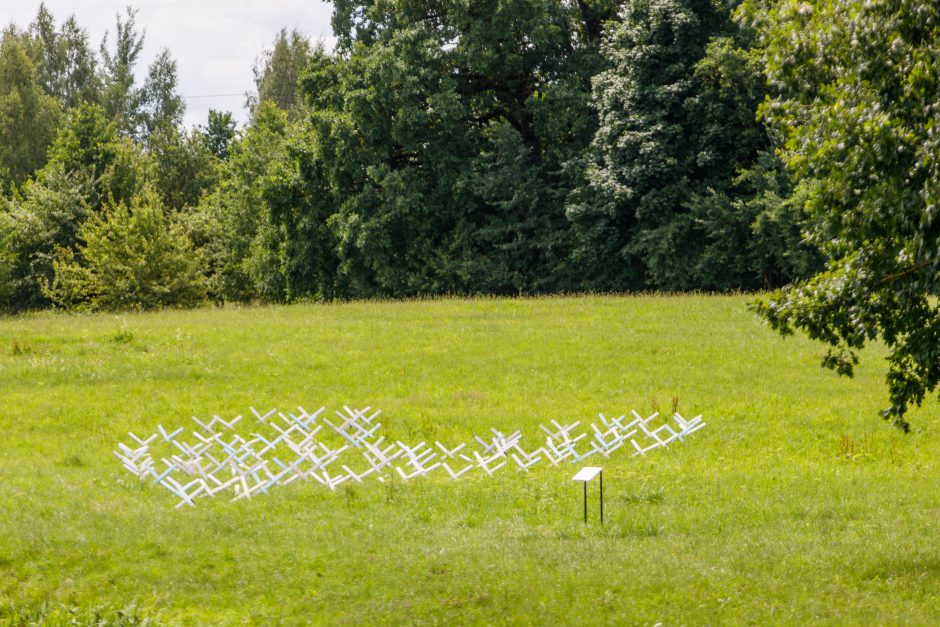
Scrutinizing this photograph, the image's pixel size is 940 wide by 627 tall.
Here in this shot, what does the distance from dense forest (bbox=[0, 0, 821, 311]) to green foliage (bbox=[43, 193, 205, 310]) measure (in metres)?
0.10

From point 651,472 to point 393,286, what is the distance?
1281 inches

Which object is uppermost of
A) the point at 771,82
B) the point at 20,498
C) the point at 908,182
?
the point at 771,82

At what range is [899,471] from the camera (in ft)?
61.3

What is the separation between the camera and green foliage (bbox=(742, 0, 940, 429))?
10305 mm

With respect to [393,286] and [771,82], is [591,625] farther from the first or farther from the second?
[393,286]

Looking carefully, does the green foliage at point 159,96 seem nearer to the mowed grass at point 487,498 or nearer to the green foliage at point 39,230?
the green foliage at point 39,230

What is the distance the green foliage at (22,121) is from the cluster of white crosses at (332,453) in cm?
5964

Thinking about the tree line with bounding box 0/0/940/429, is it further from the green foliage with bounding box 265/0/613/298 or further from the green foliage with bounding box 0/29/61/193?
the green foliage with bounding box 0/29/61/193

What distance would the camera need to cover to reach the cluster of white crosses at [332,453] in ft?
55.9

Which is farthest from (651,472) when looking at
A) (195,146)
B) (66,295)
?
(195,146)

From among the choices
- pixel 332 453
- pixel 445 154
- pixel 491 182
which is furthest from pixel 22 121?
pixel 332 453

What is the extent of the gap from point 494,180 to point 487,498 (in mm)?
31963

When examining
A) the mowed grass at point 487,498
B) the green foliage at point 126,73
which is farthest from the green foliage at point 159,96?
the mowed grass at point 487,498

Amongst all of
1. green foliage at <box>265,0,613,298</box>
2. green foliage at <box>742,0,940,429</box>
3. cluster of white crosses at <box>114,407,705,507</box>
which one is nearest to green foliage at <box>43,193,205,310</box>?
green foliage at <box>265,0,613,298</box>
